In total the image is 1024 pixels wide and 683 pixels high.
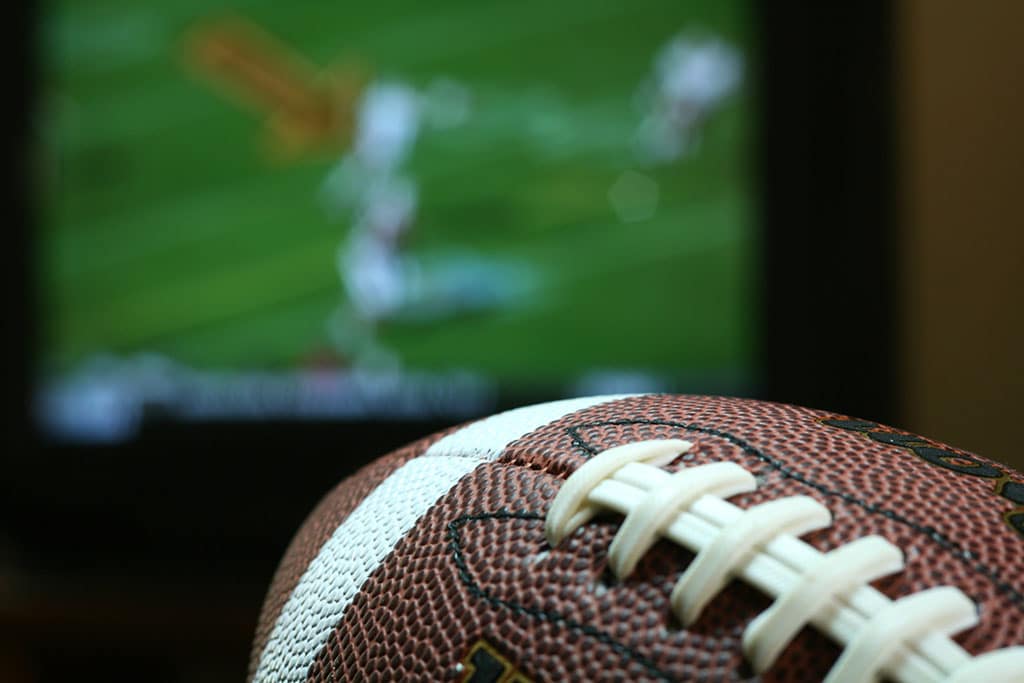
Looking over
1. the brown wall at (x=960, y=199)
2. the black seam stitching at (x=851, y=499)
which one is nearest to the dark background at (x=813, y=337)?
the brown wall at (x=960, y=199)

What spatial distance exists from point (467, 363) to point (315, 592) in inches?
47.7

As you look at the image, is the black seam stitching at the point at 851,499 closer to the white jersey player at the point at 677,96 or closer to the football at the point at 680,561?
the football at the point at 680,561

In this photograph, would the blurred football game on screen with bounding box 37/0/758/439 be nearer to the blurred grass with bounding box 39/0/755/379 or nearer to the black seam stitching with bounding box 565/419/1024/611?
the blurred grass with bounding box 39/0/755/379

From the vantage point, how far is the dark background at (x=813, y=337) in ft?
5.28

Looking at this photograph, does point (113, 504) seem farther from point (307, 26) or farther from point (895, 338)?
point (895, 338)

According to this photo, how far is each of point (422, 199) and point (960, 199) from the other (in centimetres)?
88

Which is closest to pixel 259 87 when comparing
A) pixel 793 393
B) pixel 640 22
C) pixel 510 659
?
pixel 640 22

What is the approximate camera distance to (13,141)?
1856mm

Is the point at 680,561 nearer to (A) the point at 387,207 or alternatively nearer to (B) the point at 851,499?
(B) the point at 851,499

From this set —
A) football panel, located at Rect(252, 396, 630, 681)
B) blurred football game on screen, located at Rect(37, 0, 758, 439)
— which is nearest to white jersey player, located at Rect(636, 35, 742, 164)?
blurred football game on screen, located at Rect(37, 0, 758, 439)

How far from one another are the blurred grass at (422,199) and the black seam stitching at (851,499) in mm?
1212

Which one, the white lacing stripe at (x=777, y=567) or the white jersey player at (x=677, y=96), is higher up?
the white jersey player at (x=677, y=96)

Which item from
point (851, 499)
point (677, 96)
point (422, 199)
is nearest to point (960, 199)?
point (677, 96)

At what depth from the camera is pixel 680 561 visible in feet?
1.31
